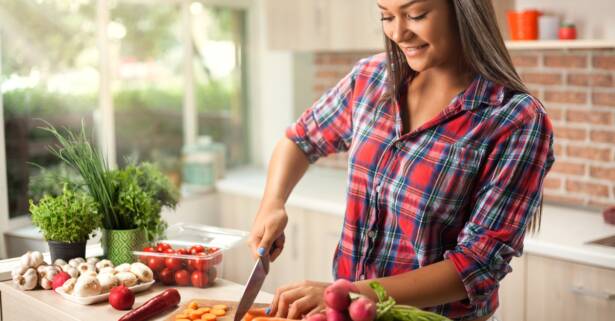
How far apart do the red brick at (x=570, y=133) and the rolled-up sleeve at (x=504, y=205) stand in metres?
1.79

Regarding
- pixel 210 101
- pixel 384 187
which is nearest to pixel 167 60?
pixel 210 101

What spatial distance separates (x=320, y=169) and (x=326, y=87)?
479 mm

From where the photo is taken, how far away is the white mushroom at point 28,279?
2.07 metres

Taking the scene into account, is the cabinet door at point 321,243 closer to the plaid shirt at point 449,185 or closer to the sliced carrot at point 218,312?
the plaid shirt at point 449,185

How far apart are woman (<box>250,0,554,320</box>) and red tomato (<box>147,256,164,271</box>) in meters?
0.32

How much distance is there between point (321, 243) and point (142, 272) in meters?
1.74

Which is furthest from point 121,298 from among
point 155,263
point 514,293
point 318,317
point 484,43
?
point 514,293

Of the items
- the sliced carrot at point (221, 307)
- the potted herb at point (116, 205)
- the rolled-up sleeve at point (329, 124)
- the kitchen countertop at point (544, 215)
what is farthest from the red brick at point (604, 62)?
the sliced carrot at point (221, 307)

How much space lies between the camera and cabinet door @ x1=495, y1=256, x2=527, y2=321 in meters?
2.96

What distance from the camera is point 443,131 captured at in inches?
72.2


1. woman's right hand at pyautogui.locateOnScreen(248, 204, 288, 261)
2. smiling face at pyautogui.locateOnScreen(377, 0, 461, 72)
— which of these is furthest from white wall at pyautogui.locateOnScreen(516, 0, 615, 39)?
woman's right hand at pyautogui.locateOnScreen(248, 204, 288, 261)

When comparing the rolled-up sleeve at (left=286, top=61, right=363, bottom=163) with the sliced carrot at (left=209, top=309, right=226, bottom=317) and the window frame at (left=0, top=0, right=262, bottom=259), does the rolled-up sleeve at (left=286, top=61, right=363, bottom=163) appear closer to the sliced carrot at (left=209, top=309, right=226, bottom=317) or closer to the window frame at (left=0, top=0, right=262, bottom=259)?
the sliced carrot at (left=209, top=309, right=226, bottom=317)

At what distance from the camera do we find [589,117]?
11.1 feet

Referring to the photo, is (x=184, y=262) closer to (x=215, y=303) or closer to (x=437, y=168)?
(x=215, y=303)
